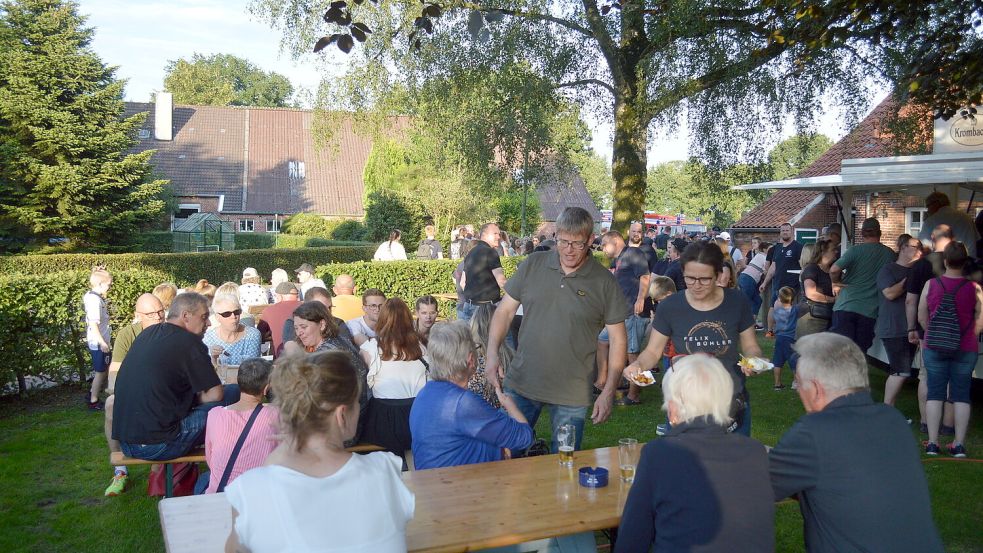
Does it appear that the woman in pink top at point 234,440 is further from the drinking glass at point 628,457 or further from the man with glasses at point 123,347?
the drinking glass at point 628,457

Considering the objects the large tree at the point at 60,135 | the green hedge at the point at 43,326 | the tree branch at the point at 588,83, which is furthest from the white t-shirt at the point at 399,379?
the large tree at the point at 60,135

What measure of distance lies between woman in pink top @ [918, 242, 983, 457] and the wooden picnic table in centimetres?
405

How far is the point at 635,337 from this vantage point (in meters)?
9.21

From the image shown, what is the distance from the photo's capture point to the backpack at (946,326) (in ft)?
20.7

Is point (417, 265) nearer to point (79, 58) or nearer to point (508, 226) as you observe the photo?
point (79, 58)

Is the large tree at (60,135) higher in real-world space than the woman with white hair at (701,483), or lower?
higher

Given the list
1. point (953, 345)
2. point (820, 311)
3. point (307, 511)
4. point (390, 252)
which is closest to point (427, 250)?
point (390, 252)

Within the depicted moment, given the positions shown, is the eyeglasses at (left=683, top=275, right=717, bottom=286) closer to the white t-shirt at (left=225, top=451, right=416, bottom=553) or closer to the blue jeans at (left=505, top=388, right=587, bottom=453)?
the blue jeans at (left=505, top=388, right=587, bottom=453)

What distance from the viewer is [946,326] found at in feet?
20.9

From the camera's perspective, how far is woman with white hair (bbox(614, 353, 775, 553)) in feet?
8.23

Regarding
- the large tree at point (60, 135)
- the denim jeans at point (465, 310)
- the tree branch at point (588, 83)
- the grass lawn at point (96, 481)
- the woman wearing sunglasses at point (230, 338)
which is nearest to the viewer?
the grass lawn at point (96, 481)

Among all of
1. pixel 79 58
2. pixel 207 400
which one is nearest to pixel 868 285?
pixel 207 400

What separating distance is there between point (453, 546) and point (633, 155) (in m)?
10.7

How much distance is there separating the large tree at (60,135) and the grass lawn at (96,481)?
604 inches
